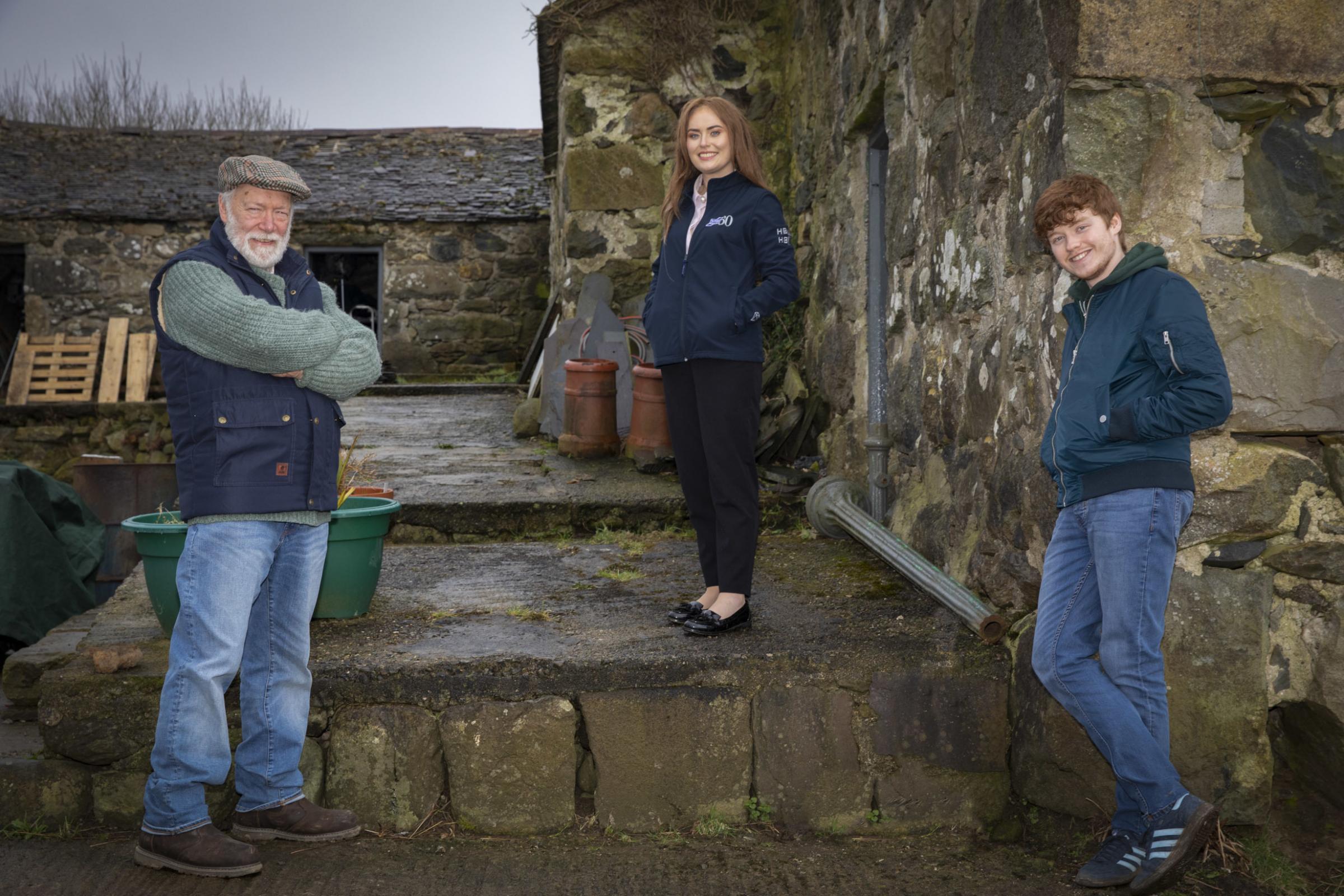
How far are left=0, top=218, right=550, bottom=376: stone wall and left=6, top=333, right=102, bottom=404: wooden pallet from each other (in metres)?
0.49

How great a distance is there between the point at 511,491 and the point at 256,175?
107 inches

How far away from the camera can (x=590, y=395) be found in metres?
6.46

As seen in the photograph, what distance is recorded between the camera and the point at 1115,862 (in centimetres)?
262

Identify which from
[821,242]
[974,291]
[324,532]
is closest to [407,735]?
[324,532]

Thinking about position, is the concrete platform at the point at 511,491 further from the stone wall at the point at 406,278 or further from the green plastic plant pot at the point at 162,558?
the stone wall at the point at 406,278

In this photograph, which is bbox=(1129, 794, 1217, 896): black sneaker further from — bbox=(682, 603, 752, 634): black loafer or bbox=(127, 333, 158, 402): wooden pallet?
bbox=(127, 333, 158, 402): wooden pallet

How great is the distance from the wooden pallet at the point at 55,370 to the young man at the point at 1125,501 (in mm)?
13454

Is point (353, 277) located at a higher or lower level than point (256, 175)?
higher

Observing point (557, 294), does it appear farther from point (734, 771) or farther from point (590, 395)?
point (734, 771)

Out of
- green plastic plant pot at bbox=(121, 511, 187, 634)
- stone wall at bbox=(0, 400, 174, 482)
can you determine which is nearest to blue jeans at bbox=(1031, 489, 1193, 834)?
green plastic plant pot at bbox=(121, 511, 187, 634)

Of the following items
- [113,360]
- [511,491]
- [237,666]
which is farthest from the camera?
[113,360]

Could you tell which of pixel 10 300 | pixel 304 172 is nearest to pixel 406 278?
pixel 304 172

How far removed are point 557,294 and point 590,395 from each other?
9.61ft

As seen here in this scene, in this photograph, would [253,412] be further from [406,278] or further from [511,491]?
[406,278]
